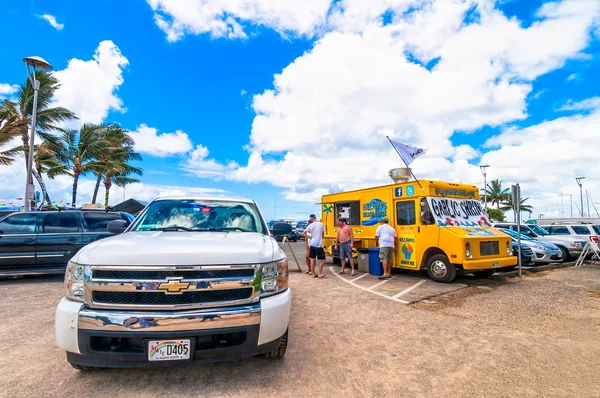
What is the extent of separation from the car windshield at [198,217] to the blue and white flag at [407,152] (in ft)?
21.1

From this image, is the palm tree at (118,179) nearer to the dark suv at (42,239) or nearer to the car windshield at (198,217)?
the dark suv at (42,239)

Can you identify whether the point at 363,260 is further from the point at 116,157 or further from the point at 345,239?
the point at 116,157

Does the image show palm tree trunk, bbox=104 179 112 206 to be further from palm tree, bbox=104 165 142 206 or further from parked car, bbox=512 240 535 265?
parked car, bbox=512 240 535 265

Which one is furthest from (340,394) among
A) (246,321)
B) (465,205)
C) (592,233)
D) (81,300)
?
(592,233)

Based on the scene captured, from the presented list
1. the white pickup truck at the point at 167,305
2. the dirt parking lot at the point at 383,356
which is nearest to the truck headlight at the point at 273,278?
the white pickup truck at the point at 167,305

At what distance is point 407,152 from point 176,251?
8.49 metres

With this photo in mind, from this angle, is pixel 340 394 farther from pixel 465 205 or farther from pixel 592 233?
pixel 592 233

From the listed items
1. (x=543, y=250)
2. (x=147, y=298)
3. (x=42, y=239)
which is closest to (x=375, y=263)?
(x=543, y=250)

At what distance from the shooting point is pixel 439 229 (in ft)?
25.6

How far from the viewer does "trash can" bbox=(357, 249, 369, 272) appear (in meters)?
9.49

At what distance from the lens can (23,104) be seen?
61.7 feet

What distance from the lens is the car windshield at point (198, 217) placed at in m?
3.90

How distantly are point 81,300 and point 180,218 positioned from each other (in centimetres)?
162

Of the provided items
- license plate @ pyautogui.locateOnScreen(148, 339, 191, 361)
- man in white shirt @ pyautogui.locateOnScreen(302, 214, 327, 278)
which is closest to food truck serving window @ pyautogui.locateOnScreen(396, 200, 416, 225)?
man in white shirt @ pyautogui.locateOnScreen(302, 214, 327, 278)
